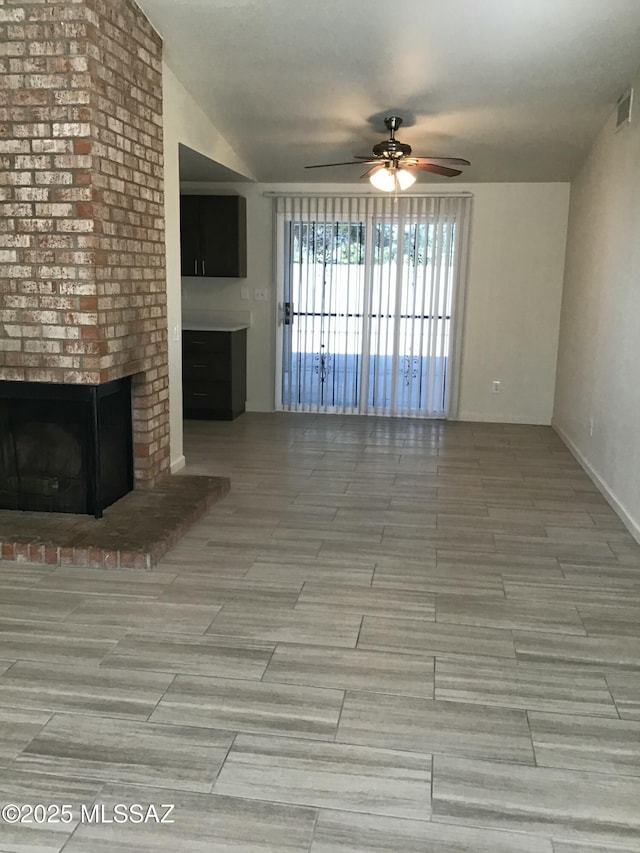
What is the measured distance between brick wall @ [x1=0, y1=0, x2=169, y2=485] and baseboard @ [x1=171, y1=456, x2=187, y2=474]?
1.11 m

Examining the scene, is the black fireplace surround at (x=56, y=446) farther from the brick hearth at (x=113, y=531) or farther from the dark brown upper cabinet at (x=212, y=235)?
the dark brown upper cabinet at (x=212, y=235)

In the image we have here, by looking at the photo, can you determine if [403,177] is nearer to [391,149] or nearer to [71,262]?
[391,149]

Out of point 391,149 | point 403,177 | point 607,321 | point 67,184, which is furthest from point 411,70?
point 67,184

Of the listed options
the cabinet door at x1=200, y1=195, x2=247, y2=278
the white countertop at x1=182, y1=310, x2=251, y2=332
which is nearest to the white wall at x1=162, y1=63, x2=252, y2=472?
the cabinet door at x1=200, y1=195, x2=247, y2=278

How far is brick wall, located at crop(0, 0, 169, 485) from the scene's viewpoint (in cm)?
359

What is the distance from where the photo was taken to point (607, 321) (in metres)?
5.00

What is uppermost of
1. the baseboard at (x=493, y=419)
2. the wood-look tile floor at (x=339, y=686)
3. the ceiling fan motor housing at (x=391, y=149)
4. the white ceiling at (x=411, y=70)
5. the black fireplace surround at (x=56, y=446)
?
the white ceiling at (x=411, y=70)

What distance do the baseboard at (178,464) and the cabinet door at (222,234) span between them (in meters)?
2.55

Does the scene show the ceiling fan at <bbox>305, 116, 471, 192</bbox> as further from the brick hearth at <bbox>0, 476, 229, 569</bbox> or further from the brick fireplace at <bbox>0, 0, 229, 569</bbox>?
the brick hearth at <bbox>0, 476, 229, 569</bbox>

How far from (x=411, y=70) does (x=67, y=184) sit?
7.53ft

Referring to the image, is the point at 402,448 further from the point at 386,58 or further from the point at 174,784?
the point at 174,784

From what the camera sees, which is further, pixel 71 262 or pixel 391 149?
pixel 391 149

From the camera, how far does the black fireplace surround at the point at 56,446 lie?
388 centimetres

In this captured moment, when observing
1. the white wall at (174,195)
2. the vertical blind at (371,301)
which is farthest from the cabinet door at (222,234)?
the white wall at (174,195)
